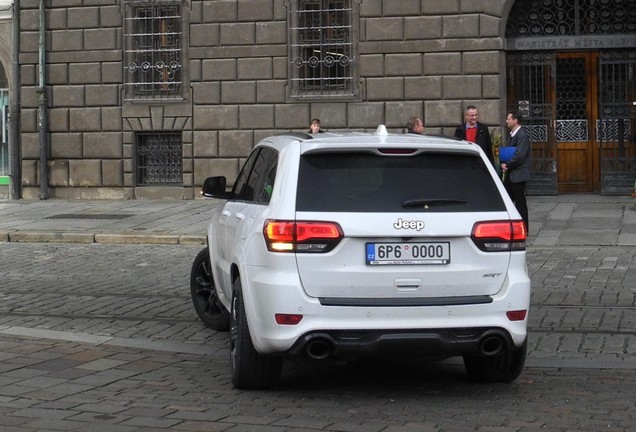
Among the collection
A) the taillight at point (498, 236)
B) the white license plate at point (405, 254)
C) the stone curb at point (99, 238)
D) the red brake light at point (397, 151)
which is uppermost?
the red brake light at point (397, 151)

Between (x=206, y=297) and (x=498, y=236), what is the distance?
3.52 m

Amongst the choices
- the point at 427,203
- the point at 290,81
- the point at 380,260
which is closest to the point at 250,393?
the point at 380,260

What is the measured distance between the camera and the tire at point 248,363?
25.3ft

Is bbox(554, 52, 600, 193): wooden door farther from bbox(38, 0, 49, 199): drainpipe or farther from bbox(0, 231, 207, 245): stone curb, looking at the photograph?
bbox(38, 0, 49, 199): drainpipe

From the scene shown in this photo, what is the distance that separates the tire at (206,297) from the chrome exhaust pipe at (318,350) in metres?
2.69

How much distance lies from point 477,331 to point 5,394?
2734 millimetres

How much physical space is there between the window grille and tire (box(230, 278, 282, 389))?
53.1 ft

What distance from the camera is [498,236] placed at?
295 inches

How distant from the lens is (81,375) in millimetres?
8258

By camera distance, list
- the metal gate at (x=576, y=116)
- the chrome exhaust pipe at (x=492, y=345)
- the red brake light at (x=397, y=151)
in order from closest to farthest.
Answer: the chrome exhaust pipe at (x=492, y=345), the red brake light at (x=397, y=151), the metal gate at (x=576, y=116)

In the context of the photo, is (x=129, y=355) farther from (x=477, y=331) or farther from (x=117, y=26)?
(x=117, y=26)

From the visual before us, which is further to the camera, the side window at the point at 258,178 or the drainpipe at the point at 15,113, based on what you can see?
the drainpipe at the point at 15,113

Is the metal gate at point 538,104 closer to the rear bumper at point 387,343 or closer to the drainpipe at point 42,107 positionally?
the drainpipe at point 42,107

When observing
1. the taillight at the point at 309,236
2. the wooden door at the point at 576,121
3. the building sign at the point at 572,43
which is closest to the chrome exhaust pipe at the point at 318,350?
the taillight at the point at 309,236
